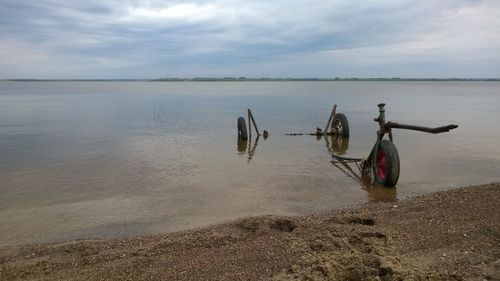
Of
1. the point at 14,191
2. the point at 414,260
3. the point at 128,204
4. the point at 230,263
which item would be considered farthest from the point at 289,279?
the point at 14,191

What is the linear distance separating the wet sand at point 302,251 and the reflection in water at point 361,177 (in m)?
3.07

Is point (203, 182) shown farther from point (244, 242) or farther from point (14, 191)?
point (244, 242)

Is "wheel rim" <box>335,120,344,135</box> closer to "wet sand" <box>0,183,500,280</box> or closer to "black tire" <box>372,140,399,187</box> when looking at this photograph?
"black tire" <box>372,140,399,187</box>

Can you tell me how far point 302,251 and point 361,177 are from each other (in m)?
8.60

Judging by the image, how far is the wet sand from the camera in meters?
5.47

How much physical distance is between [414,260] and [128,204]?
7.75 meters

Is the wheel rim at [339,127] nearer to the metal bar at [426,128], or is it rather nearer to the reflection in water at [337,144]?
the reflection in water at [337,144]

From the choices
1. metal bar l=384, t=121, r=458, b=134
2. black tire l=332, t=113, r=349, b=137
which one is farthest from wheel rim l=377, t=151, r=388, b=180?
black tire l=332, t=113, r=349, b=137

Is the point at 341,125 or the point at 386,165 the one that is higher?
the point at 386,165

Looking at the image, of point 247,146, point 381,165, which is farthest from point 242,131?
point 381,165

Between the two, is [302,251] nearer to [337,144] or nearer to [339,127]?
[337,144]

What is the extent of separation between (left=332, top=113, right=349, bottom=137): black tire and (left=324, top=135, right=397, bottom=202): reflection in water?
171 centimetres

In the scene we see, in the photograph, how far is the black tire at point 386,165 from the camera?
12.3m

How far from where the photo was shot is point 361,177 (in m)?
14.4
